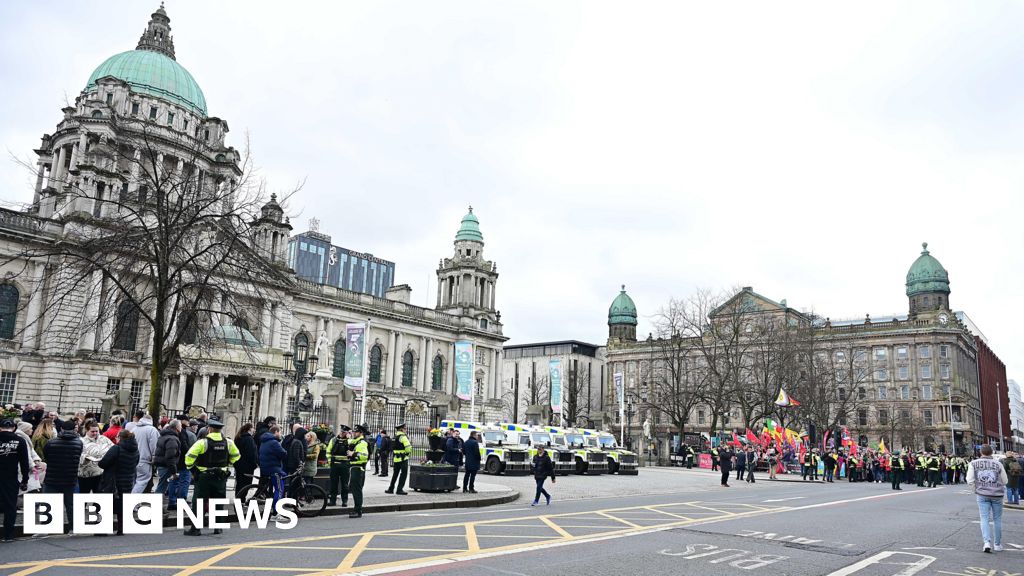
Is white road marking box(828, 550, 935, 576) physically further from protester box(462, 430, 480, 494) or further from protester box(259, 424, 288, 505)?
protester box(462, 430, 480, 494)

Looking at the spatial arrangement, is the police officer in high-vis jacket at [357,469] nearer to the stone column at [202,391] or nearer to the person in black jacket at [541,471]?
the person in black jacket at [541,471]

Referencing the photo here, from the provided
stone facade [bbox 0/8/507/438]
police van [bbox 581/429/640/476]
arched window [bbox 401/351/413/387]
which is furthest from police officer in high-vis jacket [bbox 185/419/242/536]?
arched window [bbox 401/351/413/387]

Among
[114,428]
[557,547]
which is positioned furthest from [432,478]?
[557,547]

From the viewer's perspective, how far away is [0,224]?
45.7m

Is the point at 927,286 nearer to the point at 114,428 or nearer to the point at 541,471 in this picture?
the point at 541,471

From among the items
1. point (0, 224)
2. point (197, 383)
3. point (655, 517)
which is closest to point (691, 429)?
point (197, 383)

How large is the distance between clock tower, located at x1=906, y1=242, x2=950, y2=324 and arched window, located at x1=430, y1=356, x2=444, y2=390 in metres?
62.3

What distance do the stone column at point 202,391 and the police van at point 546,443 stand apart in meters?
20.3

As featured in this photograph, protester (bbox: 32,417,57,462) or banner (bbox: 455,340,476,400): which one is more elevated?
banner (bbox: 455,340,476,400)

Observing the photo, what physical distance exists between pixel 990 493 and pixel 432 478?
1290cm

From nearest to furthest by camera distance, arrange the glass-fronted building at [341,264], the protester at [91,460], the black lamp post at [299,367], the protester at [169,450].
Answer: the protester at [91,460], the protester at [169,450], the black lamp post at [299,367], the glass-fronted building at [341,264]

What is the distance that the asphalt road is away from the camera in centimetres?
869

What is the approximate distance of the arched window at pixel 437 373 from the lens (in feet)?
248

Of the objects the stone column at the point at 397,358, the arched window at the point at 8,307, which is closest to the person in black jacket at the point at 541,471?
the arched window at the point at 8,307
